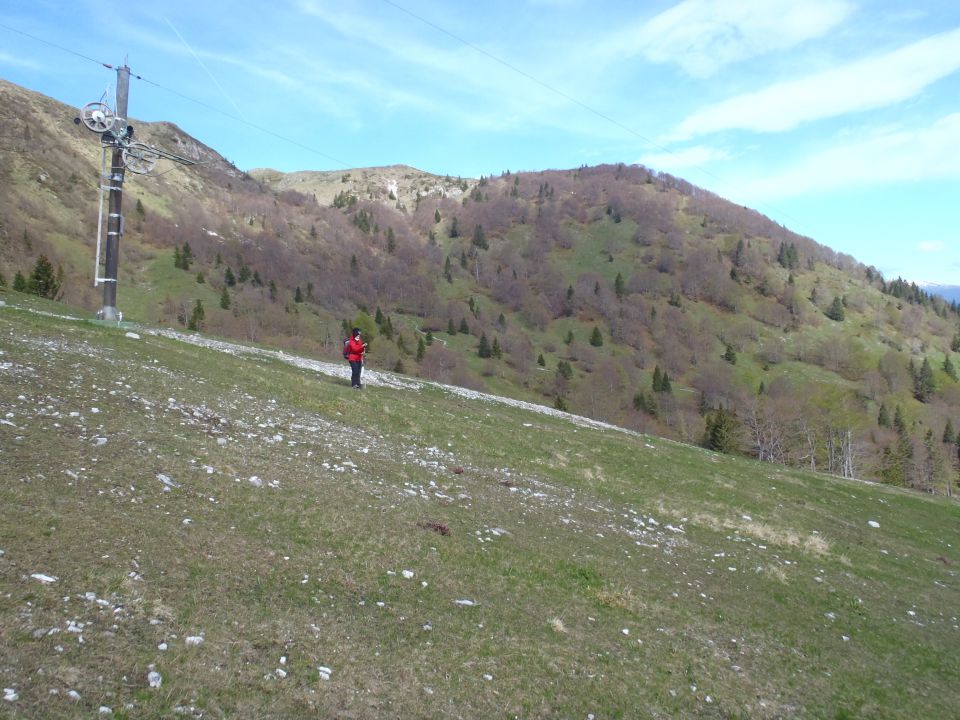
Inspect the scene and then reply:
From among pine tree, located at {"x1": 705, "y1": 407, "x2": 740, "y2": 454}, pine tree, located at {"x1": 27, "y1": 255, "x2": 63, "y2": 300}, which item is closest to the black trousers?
pine tree, located at {"x1": 27, "y1": 255, "x2": 63, "y2": 300}

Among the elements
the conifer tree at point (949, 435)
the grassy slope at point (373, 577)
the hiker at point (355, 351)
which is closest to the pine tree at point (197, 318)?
the hiker at point (355, 351)

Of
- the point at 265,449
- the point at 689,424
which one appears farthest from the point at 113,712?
the point at 689,424

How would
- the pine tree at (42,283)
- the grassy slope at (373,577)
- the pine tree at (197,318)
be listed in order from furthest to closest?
the pine tree at (197,318)
the pine tree at (42,283)
the grassy slope at (373,577)

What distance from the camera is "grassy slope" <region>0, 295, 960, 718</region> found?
8594 millimetres

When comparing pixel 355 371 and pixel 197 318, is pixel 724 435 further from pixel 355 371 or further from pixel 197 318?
pixel 197 318

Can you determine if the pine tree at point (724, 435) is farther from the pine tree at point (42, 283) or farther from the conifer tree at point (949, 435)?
the pine tree at point (42, 283)

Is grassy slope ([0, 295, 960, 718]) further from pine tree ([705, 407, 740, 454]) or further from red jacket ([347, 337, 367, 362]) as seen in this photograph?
pine tree ([705, 407, 740, 454])

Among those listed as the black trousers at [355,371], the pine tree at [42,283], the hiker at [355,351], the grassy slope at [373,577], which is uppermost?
the pine tree at [42,283]

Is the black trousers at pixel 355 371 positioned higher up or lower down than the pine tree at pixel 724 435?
higher up

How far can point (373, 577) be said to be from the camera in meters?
12.3

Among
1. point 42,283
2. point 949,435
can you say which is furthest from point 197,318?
point 949,435

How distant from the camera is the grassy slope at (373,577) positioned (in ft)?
28.2

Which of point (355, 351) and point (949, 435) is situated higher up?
point (355, 351)

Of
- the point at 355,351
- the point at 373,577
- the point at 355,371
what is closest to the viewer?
the point at 373,577
